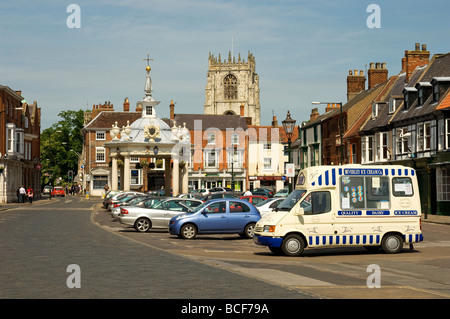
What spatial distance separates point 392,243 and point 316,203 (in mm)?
2757

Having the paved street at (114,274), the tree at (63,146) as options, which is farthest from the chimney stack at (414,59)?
the tree at (63,146)

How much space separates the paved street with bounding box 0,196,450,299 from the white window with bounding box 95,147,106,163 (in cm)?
7510

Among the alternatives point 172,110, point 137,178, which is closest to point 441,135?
point 137,178

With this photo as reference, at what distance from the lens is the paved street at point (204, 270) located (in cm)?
1163

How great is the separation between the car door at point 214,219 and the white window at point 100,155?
248 feet

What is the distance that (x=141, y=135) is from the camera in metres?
57.9

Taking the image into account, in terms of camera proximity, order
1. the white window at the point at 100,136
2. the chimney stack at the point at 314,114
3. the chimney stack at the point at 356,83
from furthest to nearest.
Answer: the white window at the point at 100,136 → the chimney stack at the point at 314,114 → the chimney stack at the point at 356,83

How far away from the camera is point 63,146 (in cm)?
11469

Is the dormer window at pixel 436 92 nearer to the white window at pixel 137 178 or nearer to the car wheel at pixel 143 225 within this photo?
the car wheel at pixel 143 225

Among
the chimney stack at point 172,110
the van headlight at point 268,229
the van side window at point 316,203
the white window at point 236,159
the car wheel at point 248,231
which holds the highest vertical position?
the chimney stack at point 172,110

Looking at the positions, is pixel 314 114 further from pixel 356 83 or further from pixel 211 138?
→ pixel 211 138

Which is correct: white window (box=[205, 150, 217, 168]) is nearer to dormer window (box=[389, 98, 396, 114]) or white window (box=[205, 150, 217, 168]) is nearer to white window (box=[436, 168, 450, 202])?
dormer window (box=[389, 98, 396, 114])
